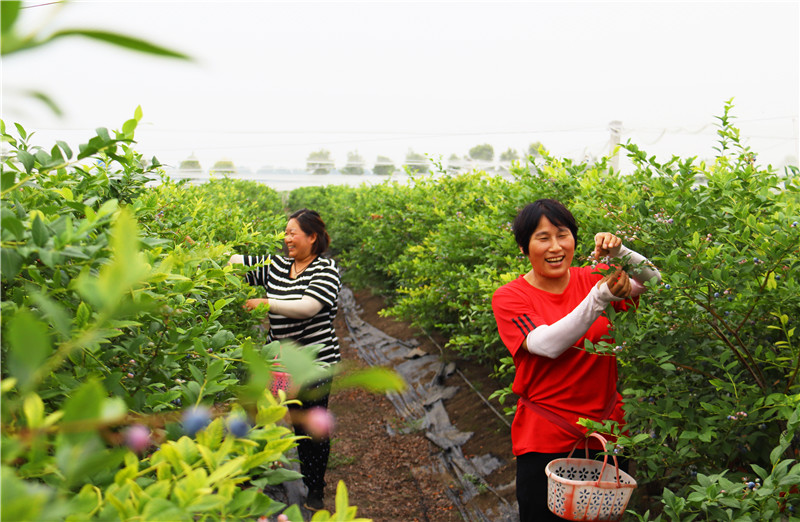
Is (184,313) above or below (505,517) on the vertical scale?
above

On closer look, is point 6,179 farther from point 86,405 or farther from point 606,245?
point 606,245

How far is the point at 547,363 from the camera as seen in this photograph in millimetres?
2443

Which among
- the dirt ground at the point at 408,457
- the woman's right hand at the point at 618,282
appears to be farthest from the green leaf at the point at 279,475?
the dirt ground at the point at 408,457

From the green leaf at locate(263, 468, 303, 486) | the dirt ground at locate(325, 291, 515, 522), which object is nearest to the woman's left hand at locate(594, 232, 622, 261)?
the green leaf at locate(263, 468, 303, 486)

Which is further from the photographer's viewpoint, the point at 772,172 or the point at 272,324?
the point at 272,324

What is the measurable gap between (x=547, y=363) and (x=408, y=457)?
275 cm

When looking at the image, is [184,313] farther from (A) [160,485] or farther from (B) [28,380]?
(B) [28,380]

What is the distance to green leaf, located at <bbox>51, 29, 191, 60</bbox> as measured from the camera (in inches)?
12.5

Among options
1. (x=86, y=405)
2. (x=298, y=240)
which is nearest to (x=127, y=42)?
(x=86, y=405)

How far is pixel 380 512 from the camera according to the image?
4148mm

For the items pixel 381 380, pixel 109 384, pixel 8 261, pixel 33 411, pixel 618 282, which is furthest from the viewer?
pixel 618 282

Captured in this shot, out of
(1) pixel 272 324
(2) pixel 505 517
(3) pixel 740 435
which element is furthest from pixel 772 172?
(1) pixel 272 324

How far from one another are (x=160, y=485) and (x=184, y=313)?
0.75 metres

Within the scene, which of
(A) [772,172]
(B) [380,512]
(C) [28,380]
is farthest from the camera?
(B) [380,512]
